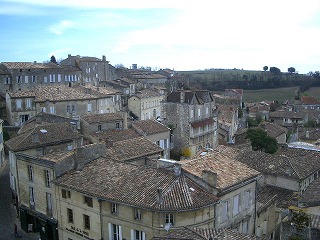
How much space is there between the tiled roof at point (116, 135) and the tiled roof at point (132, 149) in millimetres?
3970

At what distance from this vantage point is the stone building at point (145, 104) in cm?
6856

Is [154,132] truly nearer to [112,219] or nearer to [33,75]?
[112,219]

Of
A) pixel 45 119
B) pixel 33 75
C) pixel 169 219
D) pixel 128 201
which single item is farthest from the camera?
pixel 33 75

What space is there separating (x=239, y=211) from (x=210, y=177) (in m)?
4.44

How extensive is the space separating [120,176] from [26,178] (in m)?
10.1

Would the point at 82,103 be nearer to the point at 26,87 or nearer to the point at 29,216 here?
the point at 26,87

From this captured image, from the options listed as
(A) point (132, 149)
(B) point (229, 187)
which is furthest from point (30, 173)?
(B) point (229, 187)

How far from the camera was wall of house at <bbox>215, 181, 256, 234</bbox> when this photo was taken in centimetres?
2450

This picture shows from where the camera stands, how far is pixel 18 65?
65.4 meters

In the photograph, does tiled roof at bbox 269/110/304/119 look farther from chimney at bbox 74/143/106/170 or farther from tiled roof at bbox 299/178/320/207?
chimney at bbox 74/143/106/170

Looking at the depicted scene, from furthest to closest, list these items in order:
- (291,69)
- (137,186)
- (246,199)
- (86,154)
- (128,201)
→ 1. (291,69)
2. (86,154)
3. (246,199)
4. (137,186)
5. (128,201)

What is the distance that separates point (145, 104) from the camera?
70000mm

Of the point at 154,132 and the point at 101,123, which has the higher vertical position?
the point at 101,123

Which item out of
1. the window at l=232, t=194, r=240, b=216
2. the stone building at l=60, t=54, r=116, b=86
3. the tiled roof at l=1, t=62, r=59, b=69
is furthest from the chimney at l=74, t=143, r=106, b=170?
the stone building at l=60, t=54, r=116, b=86
